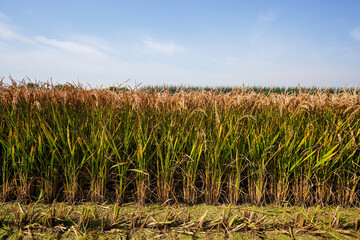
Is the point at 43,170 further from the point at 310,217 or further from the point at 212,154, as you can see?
the point at 310,217

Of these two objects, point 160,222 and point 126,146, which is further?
point 126,146

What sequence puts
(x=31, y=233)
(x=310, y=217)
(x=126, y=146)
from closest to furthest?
(x=31, y=233) → (x=310, y=217) → (x=126, y=146)

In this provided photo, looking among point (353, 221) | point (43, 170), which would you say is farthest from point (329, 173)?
point (43, 170)

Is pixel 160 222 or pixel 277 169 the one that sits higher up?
pixel 277 169

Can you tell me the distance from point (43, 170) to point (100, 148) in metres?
0.74

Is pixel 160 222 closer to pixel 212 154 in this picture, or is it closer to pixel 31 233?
pixel 212 154

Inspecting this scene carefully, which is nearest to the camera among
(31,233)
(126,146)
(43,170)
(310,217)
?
(31,233)

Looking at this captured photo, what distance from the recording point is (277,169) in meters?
2.47

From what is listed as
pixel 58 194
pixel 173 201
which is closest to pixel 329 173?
pixel 173 201

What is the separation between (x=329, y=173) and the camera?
93.7 inches

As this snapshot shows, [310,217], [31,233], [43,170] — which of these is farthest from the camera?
[43,170]

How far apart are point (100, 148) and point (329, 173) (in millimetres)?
2243

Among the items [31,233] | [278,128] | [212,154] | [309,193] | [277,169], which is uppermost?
[278,128]

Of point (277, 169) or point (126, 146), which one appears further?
point (277, 169)
